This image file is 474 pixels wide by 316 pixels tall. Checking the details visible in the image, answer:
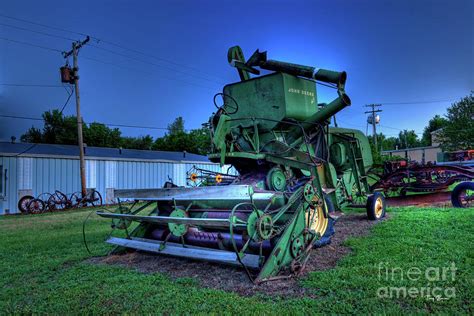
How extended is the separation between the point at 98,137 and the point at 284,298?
45.8 meters

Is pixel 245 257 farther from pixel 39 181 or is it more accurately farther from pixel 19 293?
pixel 39 181

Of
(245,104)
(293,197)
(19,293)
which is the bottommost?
(19,293)

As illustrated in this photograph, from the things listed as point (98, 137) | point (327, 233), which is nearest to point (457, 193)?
Answer: point (327, 233)

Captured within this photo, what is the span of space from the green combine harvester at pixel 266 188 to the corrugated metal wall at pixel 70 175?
10177 mm

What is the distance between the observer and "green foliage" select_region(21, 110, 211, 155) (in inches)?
1672

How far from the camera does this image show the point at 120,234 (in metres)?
7.15

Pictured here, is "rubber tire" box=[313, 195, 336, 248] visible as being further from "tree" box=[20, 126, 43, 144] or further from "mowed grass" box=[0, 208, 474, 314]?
"tree" box=[20, 126, 43, 144]

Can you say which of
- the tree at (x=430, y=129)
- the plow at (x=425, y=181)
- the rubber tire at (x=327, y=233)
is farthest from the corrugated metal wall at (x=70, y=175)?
the tree at (x=430, y=129)

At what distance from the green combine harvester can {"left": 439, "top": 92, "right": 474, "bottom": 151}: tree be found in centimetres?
3747

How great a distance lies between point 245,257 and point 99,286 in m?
1.60

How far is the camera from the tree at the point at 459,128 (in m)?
38.2

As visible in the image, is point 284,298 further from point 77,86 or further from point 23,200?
point 77,86

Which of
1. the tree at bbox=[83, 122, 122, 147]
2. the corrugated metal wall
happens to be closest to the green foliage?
the tree at bbox=[83, 122, 122, 147]

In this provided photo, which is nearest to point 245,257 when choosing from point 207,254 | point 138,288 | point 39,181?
point 207,254
